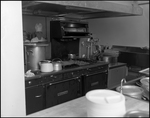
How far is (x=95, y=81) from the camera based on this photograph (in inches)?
149

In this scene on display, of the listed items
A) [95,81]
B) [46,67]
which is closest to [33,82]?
[46,67]

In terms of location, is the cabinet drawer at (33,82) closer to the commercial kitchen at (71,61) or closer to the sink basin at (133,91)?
the commercial kitchen at (71,61)

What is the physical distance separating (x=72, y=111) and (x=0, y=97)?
94cm

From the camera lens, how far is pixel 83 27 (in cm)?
420

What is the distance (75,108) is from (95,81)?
2270 millimetres

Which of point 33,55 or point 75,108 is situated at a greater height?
point 33,55

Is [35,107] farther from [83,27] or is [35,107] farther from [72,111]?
[83,27]

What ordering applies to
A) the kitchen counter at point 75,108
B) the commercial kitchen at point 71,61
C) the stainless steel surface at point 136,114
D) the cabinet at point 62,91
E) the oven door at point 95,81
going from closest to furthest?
the stainless steel surface at point 136,114 < the kitchen counter at point 75,108 < the commercial kitchen at point 71,61 < the cabinet at point 62,91 < the oven door at point 95,81

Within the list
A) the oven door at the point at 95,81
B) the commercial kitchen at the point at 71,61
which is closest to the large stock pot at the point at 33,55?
the commercial kitchen at the point at 71,61

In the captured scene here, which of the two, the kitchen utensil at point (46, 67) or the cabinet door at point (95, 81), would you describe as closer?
the kitchen utensil at point (46, 67)

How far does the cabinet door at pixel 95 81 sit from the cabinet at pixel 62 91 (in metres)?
0.21

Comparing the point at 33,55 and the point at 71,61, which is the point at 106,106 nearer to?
Result: the point at 33,55

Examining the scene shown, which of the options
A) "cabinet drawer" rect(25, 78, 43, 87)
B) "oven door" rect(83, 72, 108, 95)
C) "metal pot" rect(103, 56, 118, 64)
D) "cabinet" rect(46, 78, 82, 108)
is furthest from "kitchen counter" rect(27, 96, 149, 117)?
"metal pot" rect(103, 56, 118, 64)

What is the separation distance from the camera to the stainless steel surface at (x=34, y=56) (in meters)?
3.11
